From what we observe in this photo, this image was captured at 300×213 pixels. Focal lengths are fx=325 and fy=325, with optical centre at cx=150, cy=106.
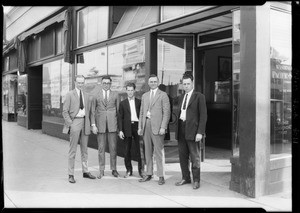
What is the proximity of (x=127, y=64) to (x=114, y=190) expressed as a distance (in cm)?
387

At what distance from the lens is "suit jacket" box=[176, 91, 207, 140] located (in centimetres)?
543

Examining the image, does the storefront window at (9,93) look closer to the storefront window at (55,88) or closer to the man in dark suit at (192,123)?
the storefront window at (55,88)

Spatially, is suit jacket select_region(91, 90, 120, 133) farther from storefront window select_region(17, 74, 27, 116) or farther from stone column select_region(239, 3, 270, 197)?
storefront window select_region(17, 74, 27, 116)

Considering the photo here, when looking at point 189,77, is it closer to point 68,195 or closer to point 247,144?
point 247,144

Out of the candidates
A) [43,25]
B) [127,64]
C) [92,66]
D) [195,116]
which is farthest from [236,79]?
[43,25]

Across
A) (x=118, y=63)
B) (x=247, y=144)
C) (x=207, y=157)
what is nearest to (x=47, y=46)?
(x=118, y=63)

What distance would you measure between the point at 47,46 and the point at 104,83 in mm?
7572

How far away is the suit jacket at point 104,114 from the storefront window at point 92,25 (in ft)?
10.7

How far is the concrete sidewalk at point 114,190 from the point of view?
15.4ft

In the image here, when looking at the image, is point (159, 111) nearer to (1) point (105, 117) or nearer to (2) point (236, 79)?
(1) point (105, 117)

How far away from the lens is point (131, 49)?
808cm

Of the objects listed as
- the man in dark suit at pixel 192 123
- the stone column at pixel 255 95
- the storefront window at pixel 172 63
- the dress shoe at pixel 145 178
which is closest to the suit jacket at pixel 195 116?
the man in dark suit at pixel 192 123

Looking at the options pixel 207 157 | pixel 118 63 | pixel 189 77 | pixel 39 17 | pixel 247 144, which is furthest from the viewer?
pixel 39 17
